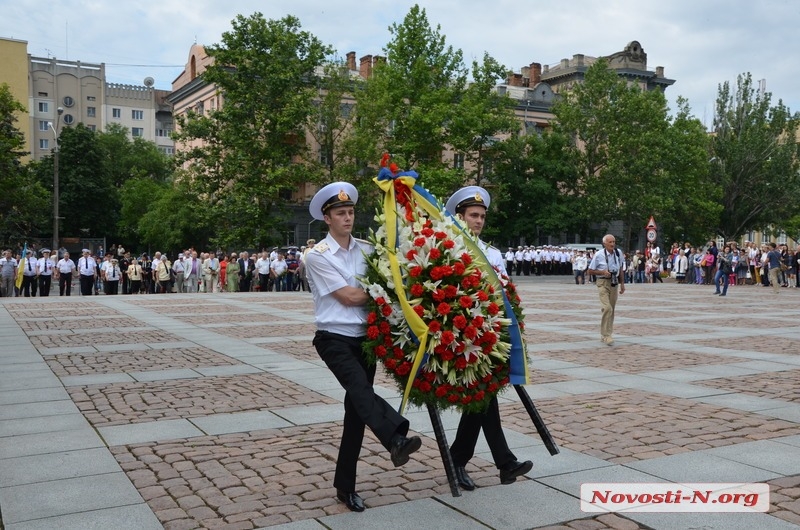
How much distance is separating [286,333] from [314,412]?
7068mm

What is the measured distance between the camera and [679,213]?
62906 millimetres

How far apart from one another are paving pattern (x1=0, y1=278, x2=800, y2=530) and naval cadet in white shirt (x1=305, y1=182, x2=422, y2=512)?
1.13ft

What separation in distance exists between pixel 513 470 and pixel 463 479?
12.7 inches

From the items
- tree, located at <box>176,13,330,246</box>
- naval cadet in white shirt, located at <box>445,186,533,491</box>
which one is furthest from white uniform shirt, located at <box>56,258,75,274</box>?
naval cadet in white shirt, located at <box>445,186,533,491</box>

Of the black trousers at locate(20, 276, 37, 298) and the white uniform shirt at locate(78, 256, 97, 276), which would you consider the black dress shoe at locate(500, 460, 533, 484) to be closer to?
the white uniform shirt at locate(78, 256, 97, 276)

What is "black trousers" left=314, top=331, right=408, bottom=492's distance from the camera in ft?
14.7

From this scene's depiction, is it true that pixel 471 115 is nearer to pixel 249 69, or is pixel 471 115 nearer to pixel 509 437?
pixel 249 69

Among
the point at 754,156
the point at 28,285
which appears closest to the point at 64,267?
the point at 28,285

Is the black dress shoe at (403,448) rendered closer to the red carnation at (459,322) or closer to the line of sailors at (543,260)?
the red carnation at (459,322)

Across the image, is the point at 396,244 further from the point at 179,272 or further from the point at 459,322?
A: the point at 179,272

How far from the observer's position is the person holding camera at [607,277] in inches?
505

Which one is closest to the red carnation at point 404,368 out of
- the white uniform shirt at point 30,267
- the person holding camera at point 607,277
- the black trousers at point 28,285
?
the person holding camera at point 607,277

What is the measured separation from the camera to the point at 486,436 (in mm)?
4980

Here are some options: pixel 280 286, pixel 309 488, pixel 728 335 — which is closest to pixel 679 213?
pixel 280 286
